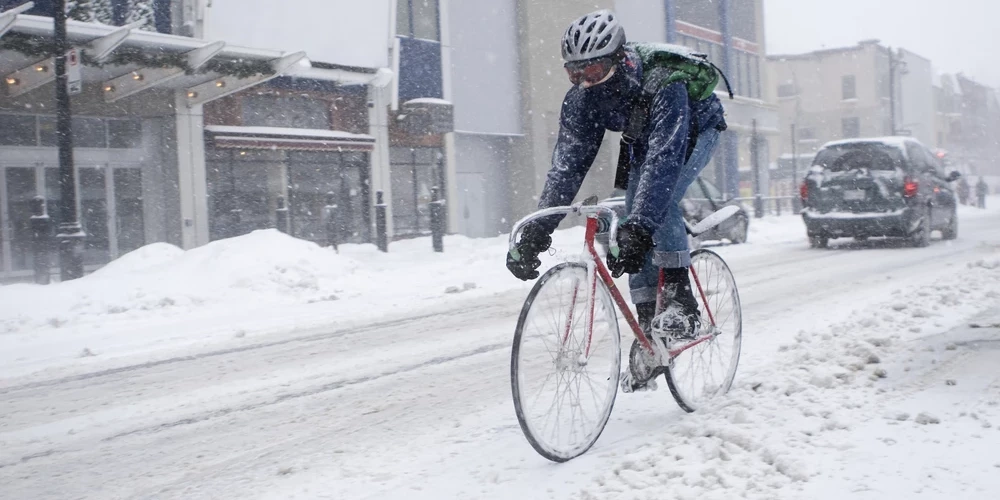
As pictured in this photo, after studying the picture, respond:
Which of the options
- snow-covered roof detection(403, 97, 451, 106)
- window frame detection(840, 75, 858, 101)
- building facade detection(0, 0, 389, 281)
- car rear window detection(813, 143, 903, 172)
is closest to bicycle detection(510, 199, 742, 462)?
car rear window detection(813, 143, 903, 172)

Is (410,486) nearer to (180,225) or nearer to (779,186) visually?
(180,225)

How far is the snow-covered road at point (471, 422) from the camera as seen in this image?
9.84ft

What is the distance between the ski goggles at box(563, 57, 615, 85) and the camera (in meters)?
3.30

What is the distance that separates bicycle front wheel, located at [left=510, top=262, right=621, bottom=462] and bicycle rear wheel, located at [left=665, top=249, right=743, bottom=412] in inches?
19.4

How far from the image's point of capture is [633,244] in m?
3.14

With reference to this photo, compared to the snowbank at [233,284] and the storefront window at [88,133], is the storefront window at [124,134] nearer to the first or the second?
the storefront window at [88,133]

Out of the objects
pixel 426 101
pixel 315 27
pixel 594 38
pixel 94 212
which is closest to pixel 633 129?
pixel 594 38

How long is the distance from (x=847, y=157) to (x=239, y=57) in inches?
448

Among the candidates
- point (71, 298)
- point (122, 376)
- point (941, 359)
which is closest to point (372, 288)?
point (71, 298)

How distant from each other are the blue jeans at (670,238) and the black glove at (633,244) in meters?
0.48

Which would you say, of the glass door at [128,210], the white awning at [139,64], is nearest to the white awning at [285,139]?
the white awning at [139,64]

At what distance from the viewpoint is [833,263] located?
11.5 m

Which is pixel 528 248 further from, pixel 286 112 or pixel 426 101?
pixel 426 101

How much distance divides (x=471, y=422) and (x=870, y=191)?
37.1 ft
